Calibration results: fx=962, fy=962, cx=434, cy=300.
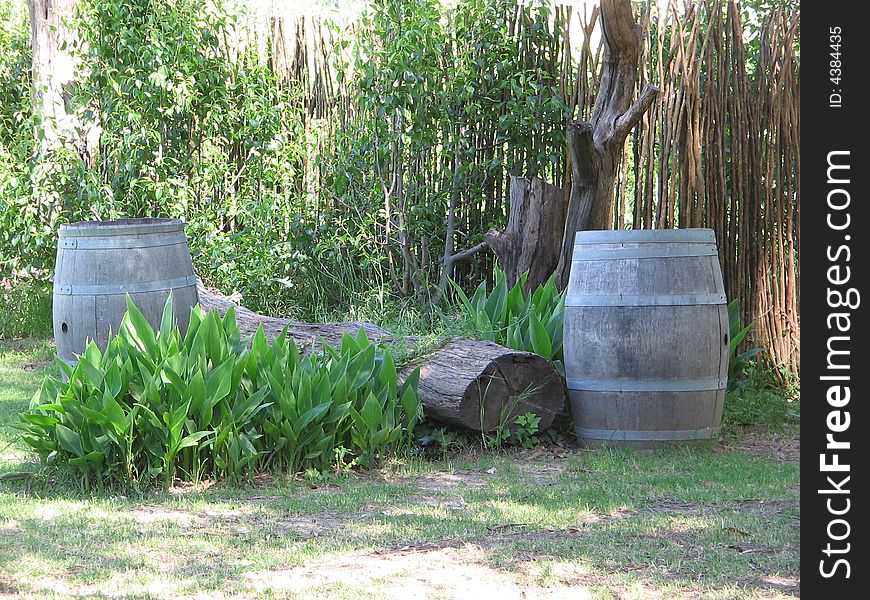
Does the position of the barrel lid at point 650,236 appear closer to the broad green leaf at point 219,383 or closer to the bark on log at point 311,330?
the bark on log at point 311,330

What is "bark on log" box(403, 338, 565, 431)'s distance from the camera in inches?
168

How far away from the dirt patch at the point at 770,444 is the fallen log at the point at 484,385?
0.89 meters

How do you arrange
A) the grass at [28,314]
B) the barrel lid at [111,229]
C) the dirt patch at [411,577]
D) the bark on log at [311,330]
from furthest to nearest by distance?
the grass at [28,314] < the bark on log at [311,330] < the barrel lid at [111,229] < the dirt patch at [411,577]

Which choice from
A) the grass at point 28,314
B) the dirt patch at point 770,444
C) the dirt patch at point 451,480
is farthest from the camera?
the grass at point 28,314

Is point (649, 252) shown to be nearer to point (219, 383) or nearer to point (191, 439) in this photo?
point (219, 383)

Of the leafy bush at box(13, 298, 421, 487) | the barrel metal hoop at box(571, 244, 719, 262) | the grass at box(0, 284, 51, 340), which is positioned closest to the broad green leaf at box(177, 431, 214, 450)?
the leafy bush at box(13, 298, 421, 487)

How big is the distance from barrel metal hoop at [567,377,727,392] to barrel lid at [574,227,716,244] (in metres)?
0.62

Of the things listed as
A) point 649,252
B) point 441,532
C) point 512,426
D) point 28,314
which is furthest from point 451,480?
point 28,314

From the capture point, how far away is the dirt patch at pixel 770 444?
434 cm

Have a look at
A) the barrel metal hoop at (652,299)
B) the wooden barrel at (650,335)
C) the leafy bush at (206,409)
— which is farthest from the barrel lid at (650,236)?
the leafy bush at (206,409)

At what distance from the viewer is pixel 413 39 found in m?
6.39

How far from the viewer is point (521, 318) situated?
507cm

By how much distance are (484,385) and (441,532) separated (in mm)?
1168

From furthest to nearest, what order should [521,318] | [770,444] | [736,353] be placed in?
[736,353]
[521,318]
[770,444]
